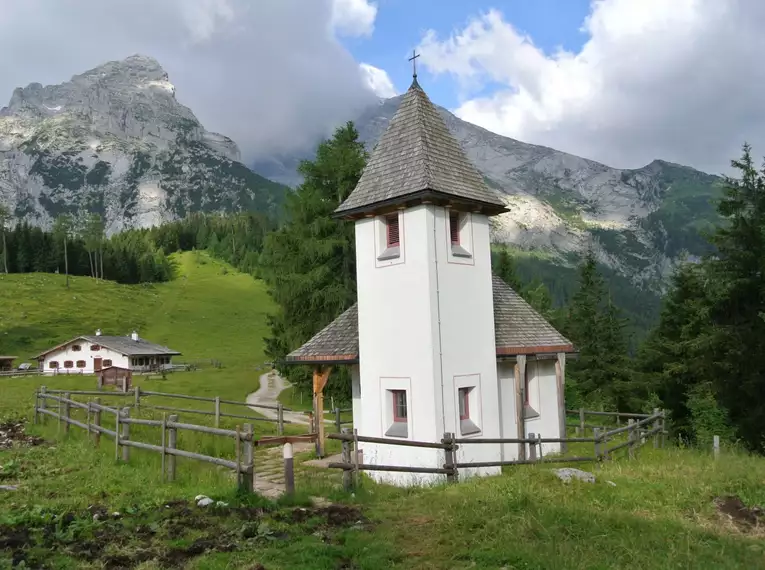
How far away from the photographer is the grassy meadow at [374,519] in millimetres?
7762

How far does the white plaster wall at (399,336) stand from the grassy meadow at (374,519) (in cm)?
191

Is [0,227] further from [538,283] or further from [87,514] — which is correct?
[87,514]

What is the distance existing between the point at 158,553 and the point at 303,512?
267 cm

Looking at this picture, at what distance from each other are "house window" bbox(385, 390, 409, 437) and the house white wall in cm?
8

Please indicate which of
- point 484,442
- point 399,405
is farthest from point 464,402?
point 484,442

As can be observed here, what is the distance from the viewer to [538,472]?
40.0 ft

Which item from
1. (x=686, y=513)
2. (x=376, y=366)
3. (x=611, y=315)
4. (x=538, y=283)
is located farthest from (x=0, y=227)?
(x=686, y=513)

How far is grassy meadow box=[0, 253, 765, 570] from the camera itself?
776 centimetres

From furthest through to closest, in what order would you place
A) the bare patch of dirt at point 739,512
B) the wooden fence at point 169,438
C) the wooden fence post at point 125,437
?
the wooden fence post at point 125,437
the wooden fence at point 169,438
the bare patch of dirt at point 739,512

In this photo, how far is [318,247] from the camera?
3212 cm

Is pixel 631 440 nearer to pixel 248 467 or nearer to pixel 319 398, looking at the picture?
pixel 319 398

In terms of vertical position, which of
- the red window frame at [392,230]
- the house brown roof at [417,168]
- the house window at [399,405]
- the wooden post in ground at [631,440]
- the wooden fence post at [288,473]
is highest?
the house brown roof at [417,168]

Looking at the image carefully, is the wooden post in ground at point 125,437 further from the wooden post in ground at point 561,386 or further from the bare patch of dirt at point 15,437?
the wooden post in ground at point 561,386

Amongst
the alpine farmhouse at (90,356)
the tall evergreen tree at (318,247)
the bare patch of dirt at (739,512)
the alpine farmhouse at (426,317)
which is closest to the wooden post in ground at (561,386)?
Answer: the alpine farmhouse at (426,317)
